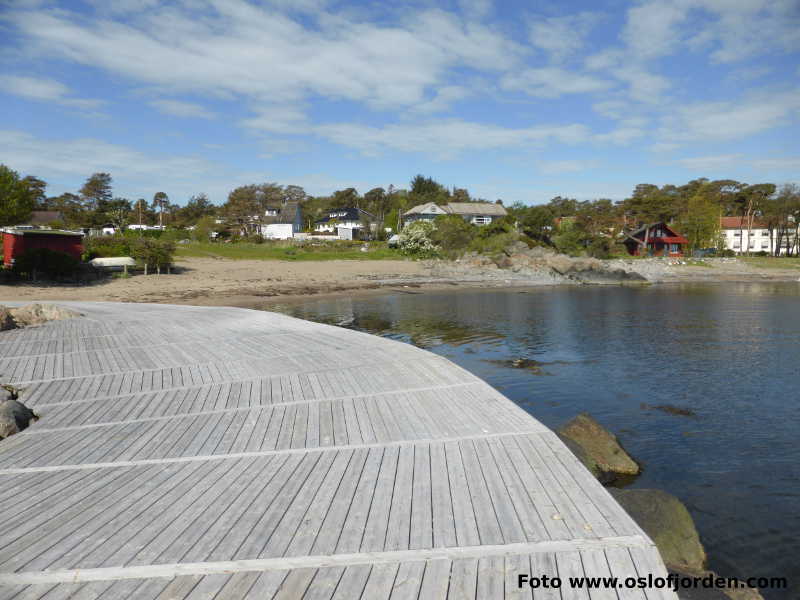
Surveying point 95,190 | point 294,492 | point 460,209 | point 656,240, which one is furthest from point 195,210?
point 294,492

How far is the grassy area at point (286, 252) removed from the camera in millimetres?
53812

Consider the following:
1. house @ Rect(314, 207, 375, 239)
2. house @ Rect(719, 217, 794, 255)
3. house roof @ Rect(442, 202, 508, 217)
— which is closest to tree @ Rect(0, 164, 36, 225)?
house @ Rect(314, 207, 375, 239)

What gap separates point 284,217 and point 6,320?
78991 millimetres

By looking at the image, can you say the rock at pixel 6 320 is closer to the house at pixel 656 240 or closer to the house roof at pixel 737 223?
the house at pixel 656 240

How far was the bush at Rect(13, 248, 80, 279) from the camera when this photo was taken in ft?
100

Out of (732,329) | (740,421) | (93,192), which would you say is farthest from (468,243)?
(93,192)

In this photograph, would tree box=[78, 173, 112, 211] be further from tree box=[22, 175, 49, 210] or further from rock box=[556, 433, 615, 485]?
rock box=[556, 433, 615, 485]

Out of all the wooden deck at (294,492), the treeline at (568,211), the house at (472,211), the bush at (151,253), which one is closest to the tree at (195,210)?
the treeline at (568,211)

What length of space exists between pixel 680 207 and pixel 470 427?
8891cm

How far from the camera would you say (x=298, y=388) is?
9.58m

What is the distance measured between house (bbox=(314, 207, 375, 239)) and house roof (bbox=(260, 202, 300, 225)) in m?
5.48

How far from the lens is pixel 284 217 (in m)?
92.2

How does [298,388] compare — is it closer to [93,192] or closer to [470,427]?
[470,427]

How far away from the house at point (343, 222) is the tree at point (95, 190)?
3534cm
